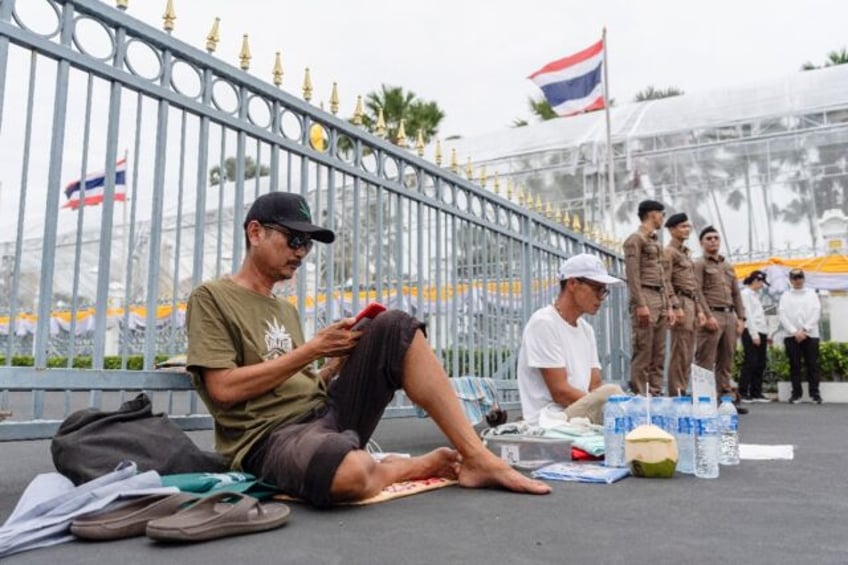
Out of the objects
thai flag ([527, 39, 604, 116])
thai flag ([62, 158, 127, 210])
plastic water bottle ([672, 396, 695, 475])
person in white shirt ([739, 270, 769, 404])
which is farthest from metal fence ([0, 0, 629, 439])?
thai flag ([527, 39, 604, 116])

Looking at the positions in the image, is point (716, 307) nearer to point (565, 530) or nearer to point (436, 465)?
point (436, 465)

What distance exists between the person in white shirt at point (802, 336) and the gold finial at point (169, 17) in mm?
9592

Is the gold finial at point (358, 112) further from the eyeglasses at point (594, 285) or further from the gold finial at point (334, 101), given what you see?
the eyeglasses at point (594, 285)

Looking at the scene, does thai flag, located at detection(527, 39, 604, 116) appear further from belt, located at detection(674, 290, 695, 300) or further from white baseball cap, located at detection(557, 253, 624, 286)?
white baseball cap, located at detection(557, 253, 624, 286)

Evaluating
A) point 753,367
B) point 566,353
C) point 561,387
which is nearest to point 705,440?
point 561,387

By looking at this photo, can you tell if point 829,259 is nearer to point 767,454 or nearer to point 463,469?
point 767,454

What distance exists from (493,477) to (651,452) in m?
0.80

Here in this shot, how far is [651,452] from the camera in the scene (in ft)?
10.0

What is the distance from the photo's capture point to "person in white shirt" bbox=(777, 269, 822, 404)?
10.1 meters

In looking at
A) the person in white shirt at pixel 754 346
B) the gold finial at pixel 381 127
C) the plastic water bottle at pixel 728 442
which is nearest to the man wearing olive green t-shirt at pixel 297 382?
the plastic water bottle at pixel 728 442

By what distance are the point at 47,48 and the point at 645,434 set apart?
Answer: 2.87 metres

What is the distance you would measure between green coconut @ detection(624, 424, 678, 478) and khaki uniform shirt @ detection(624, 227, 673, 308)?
352 cm

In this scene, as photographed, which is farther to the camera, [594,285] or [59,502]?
[594,285]

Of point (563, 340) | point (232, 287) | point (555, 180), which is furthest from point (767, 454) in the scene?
point (555, 180)
